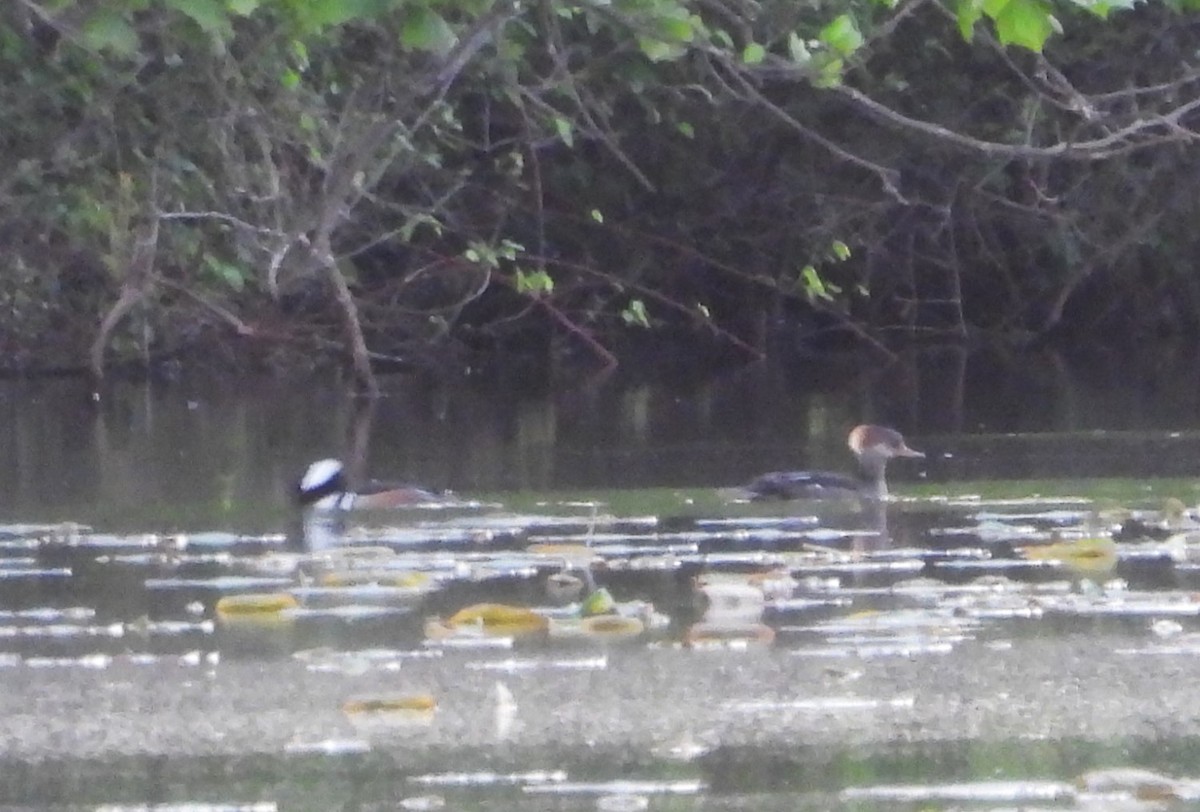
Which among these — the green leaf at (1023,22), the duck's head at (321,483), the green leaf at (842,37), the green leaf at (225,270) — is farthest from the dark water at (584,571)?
the green leaf at (842,37)

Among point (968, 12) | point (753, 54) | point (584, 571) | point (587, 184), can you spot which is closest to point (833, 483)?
point (753, 54)

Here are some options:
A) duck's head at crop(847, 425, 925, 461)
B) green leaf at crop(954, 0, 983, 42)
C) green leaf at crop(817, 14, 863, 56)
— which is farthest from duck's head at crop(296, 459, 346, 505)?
green leaf at crop(954, 0, 983, 42)

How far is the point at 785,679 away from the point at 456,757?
3.02 feet

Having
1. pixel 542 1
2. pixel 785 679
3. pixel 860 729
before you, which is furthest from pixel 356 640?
pixel 542 1

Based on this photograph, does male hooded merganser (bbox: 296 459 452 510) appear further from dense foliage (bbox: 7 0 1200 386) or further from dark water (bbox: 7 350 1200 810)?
dense foliage (bbox: 7 0 1200 386)

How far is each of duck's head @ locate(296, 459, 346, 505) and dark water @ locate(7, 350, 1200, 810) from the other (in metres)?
0.14

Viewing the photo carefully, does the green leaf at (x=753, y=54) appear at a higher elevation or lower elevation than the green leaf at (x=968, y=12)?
higher

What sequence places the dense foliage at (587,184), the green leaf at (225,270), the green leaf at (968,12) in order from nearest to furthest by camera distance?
1. the green leaf at (968,12)
2. the dense foliage at (587,184)
3. the green leaf at (225,270)

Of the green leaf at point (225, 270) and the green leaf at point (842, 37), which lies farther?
the green leaf at point (225, 270)

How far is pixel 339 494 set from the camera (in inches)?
380

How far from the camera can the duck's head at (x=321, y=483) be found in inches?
380

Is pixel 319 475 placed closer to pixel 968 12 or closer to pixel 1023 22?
pixel 968 12

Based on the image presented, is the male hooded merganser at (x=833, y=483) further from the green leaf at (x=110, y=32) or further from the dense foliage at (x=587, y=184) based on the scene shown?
the green leaf at (x=110, y=32)

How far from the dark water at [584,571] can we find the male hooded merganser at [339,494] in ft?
0.48
